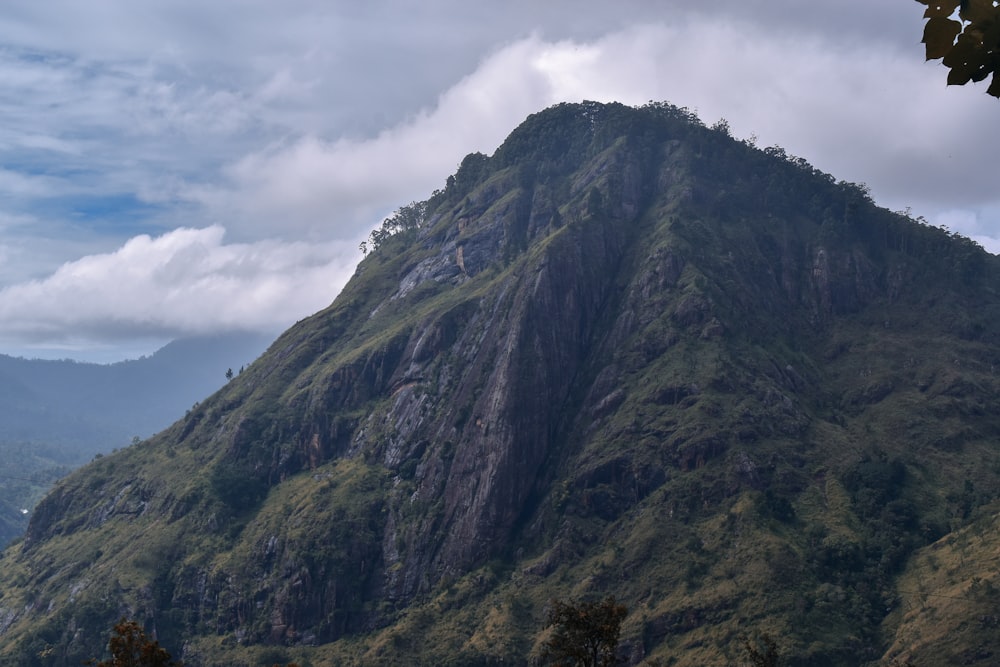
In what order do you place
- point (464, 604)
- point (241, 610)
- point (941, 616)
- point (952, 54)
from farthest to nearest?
point (241, 610), point (464, 604), point (941, 616), point (952, 54)

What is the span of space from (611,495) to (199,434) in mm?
107033

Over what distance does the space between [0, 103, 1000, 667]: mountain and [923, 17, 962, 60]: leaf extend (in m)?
96.1

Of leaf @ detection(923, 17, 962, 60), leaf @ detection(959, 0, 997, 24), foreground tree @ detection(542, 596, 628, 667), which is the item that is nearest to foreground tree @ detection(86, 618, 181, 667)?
foreground tree @ detection(542, 596, 628, 667)

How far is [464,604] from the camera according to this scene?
126 metres

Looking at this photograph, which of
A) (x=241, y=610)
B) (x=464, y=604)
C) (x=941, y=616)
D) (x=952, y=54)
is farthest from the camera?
(x=241, y=610)

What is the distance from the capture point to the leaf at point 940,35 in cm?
886

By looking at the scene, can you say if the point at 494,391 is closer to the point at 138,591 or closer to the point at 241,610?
the point at 241,610

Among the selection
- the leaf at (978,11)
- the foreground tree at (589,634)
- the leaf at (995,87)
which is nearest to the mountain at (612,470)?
the foreground tree at (589,634)

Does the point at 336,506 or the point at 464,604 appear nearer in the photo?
the point at 464,604

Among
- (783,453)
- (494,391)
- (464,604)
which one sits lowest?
(464,604)

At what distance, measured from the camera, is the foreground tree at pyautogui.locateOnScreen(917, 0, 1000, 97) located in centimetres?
890

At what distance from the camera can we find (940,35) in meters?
8.95

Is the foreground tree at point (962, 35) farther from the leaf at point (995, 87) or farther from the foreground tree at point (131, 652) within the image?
the foreground tree at point (131, 652)

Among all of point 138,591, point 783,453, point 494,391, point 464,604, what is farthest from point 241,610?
point 783,453
